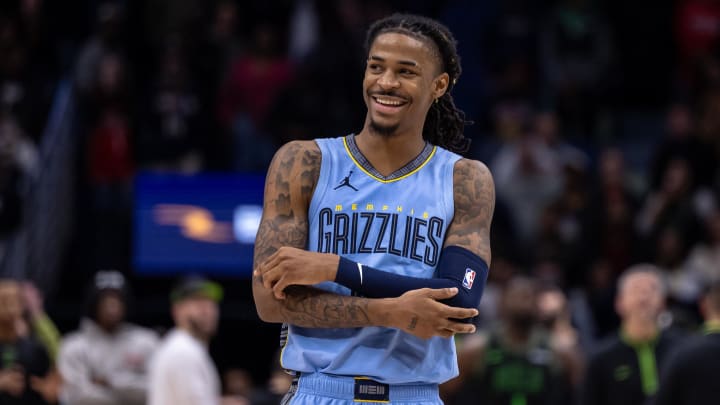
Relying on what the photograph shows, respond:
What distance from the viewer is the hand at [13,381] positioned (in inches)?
344

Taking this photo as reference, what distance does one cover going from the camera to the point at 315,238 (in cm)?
453

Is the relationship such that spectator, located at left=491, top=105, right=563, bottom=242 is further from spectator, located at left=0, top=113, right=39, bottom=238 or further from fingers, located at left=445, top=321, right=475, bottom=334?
fingers, located at left=445, top=321, right=475, bottom=334

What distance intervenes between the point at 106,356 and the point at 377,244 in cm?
606

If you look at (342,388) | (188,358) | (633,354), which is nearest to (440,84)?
(342,388)

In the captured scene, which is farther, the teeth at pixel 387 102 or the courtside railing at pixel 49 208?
the courtside railing at pixel 49 208

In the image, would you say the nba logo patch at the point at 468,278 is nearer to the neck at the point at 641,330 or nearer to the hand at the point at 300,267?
the hand at the point at 300,267

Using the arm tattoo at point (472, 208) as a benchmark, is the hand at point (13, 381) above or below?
below

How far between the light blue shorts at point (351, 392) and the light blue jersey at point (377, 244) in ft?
0.10

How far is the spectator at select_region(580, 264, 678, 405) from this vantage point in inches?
351

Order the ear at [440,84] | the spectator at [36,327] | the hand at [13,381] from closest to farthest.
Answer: the ear at [440,84], the hand at [13,381], the spectator at [36,327]

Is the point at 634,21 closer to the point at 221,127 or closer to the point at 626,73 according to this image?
Result: the point at 626,73

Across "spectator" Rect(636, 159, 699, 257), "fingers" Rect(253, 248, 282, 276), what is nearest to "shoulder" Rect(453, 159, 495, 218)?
"fingers" Rect(253, 248, 282, 276)

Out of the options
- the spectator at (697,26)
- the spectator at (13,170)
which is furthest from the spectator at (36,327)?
the spectator at (697,26)

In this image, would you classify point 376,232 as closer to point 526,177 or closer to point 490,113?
point 526,177
